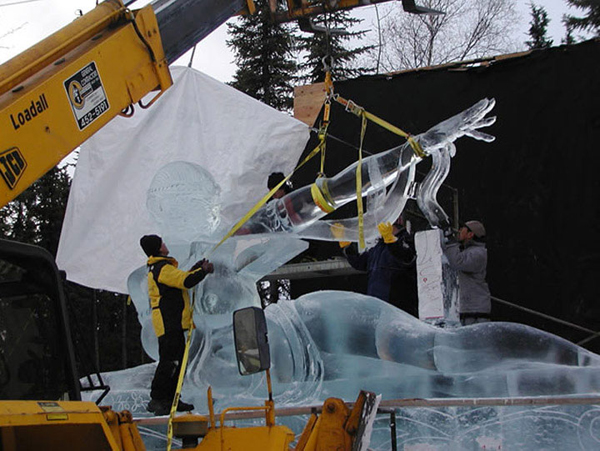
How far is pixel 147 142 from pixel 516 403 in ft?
16.5

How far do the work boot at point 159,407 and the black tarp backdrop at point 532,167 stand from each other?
11.6 ft

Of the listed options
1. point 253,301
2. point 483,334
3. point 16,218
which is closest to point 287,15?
point 253,301

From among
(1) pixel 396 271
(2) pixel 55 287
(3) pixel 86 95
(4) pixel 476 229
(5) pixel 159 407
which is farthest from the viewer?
(1) pixel 396 271

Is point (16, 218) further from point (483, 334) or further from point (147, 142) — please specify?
point (483, 334)

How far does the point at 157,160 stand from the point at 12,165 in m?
4.88

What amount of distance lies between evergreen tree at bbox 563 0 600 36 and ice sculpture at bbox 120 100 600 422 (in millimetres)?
10005

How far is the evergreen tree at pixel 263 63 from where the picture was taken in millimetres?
15516

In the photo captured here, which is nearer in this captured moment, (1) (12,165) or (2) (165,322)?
(1) (12,165)

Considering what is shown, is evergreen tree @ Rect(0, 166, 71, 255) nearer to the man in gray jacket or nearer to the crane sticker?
the man in gray jacket

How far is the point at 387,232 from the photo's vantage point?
580 cm

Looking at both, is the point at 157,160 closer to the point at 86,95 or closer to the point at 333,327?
the point at 333,327

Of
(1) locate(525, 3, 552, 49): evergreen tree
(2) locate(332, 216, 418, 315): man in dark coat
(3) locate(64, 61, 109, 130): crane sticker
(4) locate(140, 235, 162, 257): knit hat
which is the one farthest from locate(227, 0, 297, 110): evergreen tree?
(3) locate(64, 61, 109, 130): crane sticker

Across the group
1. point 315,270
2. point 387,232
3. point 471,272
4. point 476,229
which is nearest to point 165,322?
point 387,232

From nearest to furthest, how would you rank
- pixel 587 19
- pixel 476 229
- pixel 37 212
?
pixel 476 229 → pixel 37 212 → pixel 587 19
